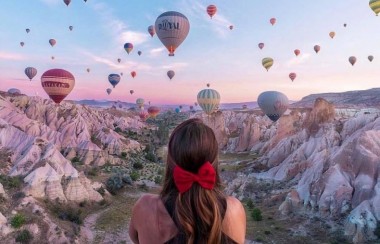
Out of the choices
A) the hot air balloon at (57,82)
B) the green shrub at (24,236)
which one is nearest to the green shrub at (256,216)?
the green shrub at (24,236)

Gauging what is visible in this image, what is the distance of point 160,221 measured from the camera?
236 centimetres

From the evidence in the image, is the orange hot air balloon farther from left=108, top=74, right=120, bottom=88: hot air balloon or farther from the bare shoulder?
the bare shoulder

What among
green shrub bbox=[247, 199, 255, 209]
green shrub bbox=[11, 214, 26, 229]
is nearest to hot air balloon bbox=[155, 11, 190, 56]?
green shrub bbox=[247, 199, 255, 209]

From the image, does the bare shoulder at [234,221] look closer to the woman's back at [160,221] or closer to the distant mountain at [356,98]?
the woman's back at [160,221]

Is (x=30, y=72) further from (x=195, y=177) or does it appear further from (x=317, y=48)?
(x=195, y=177)

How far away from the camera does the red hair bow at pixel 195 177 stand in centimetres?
230

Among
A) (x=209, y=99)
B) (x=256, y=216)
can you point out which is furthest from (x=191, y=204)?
(x=209, y=99)

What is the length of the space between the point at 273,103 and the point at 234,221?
1524 inches

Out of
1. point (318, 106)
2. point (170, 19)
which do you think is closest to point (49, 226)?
point (170, 19)

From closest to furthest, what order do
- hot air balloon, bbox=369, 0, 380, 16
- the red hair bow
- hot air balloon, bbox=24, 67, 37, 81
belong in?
1. the red hair bow
2. hot air balloon, bbox=369, 0, 380, 16
3. hot air balloon, bbox=24, 67, 37, 81

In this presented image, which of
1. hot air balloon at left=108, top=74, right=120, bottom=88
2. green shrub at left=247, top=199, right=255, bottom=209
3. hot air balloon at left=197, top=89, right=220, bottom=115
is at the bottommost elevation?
green shrub at left=247, top=199, right=255, bottom=209

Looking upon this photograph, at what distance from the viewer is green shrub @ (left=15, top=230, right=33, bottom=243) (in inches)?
582

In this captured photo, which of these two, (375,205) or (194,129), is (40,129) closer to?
(375,205)

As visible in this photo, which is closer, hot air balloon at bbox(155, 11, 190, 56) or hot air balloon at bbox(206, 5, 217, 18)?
hot air balloon at bbox(155, 11, 190, 56)
